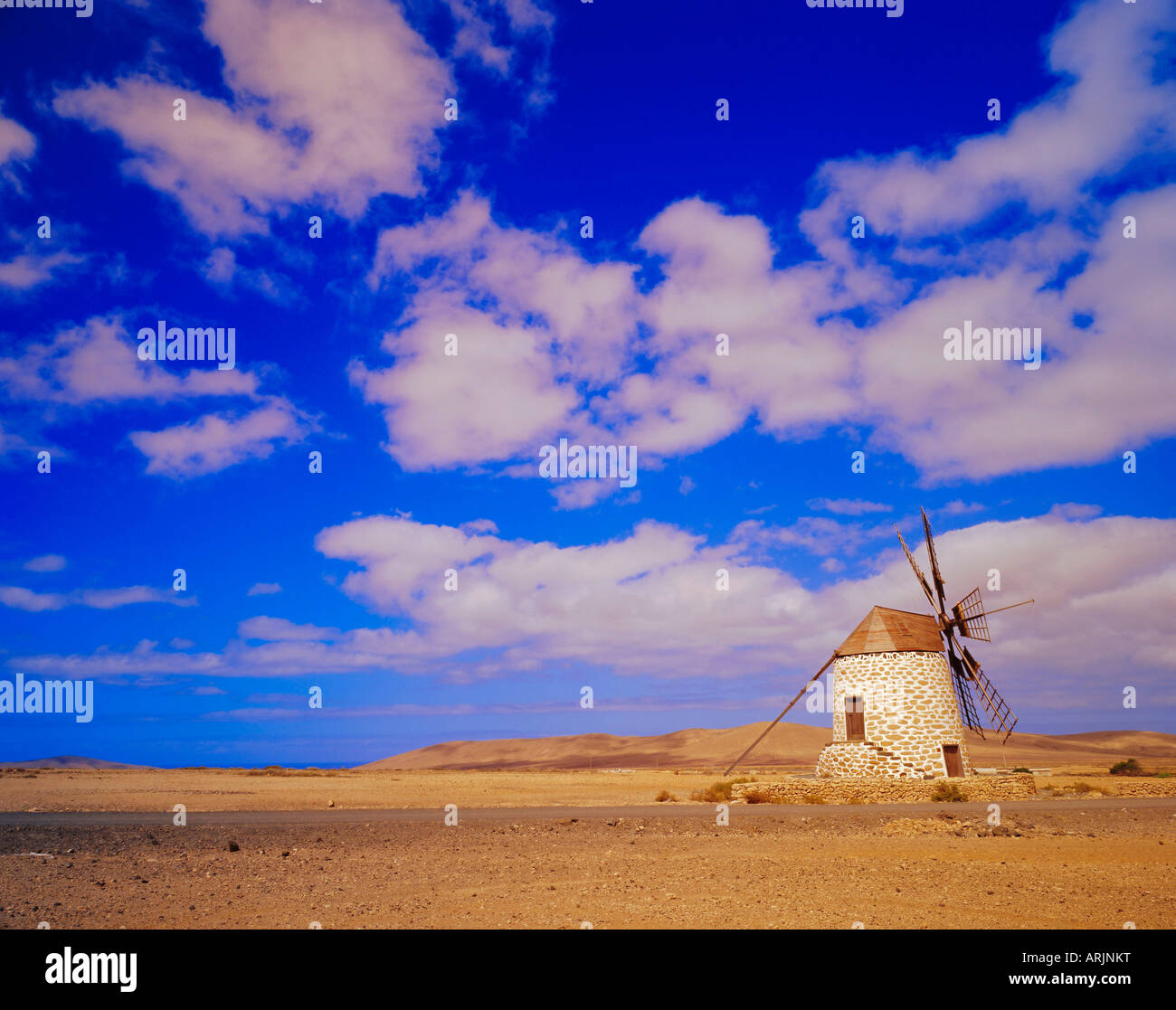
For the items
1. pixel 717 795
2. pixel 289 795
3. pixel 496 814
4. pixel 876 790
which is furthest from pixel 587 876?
pixel 289 795

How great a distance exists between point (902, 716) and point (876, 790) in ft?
10.9

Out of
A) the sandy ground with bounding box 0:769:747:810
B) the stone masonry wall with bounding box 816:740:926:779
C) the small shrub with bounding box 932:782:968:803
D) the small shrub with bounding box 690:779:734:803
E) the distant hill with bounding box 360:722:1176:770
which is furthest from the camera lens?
the distant hill with bounding box 360:722:1176:770

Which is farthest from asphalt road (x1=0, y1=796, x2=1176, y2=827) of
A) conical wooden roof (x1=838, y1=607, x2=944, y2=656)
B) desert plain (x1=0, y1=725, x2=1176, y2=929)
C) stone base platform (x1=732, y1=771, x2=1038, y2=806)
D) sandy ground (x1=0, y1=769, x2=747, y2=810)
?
conical wooden roof (x1=838, y1=607, x2=944, y2=656)

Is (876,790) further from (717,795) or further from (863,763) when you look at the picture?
(717,795)

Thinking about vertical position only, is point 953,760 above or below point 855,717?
below

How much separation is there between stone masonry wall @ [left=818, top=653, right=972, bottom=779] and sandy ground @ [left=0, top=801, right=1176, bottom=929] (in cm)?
1034

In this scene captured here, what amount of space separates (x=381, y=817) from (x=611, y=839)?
7175 mm

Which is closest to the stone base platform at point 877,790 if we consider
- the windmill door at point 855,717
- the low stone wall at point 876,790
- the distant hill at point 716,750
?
the low stone wall at point 876,790

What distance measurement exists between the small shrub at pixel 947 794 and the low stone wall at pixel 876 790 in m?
0.06

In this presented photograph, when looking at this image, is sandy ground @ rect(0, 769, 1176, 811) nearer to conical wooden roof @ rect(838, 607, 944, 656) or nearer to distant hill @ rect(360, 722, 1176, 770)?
conical wooden roof @ rect(838, 607, 944, 656)

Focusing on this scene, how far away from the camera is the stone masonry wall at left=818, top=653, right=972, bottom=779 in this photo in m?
28.2

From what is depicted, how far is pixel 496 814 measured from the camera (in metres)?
20.5
